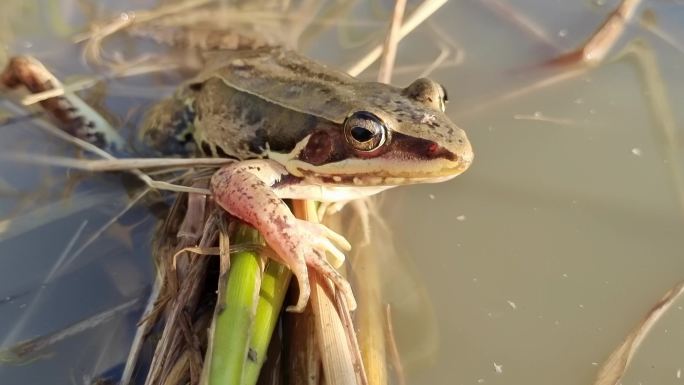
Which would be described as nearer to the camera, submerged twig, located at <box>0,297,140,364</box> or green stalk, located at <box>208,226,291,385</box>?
green stalk, located at <box>208,226,291,385</box>

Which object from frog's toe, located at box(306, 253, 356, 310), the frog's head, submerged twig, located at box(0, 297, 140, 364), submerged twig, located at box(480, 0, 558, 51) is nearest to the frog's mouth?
the frog's head

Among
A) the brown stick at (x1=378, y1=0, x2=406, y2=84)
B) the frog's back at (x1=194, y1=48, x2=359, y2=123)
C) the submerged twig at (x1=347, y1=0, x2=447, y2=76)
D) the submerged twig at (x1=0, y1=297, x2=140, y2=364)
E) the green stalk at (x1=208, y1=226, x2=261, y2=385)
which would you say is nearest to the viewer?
the green stalk at (x1=208, y1=226, x2=261, y2=385)

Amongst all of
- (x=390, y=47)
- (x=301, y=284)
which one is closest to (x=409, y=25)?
(x=390, y=47)

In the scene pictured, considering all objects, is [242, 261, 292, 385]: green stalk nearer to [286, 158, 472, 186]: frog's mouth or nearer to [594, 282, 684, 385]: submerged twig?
[286, 158, 472, 186]: frog's mouth

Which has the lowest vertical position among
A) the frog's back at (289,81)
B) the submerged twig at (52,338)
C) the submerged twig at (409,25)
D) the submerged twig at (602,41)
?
the submerged twig at (52,338)

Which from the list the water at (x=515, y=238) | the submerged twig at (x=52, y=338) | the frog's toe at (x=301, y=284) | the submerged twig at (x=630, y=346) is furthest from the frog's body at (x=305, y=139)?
the submerged twig at (x=630, y=346)

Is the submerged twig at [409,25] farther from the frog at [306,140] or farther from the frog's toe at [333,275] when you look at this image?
the frog's toe at [333,275]
